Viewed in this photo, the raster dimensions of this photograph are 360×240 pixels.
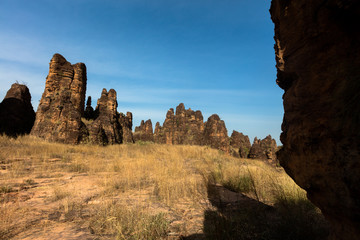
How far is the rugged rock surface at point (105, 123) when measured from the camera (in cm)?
1476

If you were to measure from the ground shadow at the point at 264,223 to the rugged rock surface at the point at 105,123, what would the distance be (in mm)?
14062

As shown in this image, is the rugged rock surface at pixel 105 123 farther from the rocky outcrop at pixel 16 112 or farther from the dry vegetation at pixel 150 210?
the dry vegetation at pixel 150 210

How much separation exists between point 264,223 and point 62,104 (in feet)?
55.9

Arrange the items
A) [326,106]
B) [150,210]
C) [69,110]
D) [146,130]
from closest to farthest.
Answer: [326,106]
[150,210]
[69,110]
[146,130]

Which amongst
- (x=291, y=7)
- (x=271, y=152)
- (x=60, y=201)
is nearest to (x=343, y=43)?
(x=291, y=7)

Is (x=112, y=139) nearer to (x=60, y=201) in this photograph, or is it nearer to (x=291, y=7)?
(x=60, y=201)

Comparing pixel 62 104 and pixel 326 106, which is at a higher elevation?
pixel 62 104

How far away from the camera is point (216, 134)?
30812mm

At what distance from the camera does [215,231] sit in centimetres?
210

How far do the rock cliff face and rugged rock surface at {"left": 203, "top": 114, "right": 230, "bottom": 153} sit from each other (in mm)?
27607

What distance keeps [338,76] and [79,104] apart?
809 inches

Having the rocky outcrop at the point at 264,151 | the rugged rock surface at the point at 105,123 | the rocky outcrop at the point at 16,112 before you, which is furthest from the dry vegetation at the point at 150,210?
the rocky outcrop at the point at 264,151

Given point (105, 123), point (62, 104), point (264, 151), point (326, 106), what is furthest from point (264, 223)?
point (264, 151)

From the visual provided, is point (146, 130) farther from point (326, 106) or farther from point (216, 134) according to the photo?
point (326, 106)
